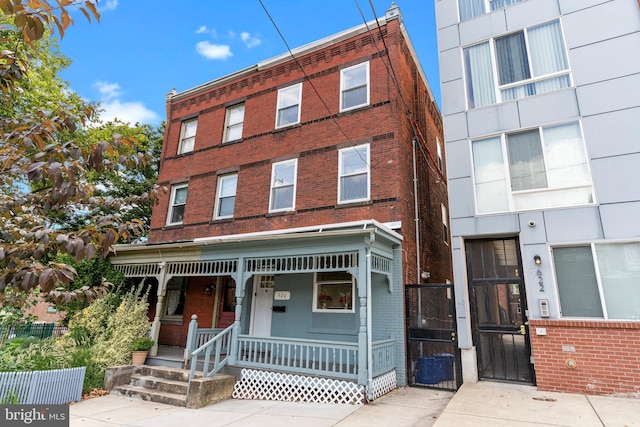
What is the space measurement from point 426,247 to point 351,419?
622 centimetres

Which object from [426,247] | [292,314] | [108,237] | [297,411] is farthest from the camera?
[426,247]

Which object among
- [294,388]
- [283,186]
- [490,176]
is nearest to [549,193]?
[490,176]

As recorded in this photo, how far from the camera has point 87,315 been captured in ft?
31.9

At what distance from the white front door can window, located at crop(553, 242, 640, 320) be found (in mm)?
7239

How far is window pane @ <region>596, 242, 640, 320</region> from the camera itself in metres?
6.63

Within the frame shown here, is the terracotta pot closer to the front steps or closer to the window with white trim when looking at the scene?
the front steps

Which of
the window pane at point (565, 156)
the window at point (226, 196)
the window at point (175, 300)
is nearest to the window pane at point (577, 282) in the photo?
the window pane at point (565, 156)

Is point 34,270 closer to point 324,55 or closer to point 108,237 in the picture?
point 108,237

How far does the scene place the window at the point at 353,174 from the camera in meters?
9.91

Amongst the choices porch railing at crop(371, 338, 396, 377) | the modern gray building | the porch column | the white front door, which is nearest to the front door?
the modern gray building

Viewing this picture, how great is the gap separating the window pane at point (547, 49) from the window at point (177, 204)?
11861mm

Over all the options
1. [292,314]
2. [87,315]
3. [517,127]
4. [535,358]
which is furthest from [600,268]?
[87,315]

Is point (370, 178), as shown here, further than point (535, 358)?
Yes

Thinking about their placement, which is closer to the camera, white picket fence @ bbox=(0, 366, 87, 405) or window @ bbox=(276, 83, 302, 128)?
white picket fence @ bbox=(0, 366, 87, 405)
